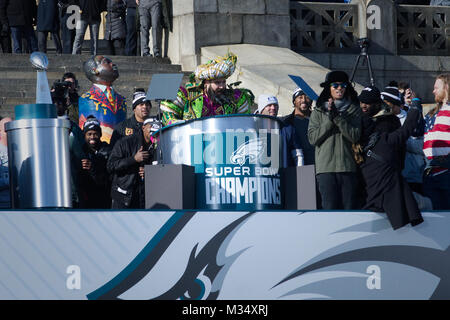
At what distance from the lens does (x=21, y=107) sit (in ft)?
25.2

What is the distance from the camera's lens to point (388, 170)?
8.30 meters

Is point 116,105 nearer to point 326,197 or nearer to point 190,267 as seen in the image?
point 326,197

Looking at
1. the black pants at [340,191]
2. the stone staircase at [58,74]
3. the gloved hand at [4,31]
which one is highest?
the gloved hand at [4,31]

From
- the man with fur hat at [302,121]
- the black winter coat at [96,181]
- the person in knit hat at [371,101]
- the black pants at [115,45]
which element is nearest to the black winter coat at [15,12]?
the black pants at [115,45]

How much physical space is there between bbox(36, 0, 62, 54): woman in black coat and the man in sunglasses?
8578 mm

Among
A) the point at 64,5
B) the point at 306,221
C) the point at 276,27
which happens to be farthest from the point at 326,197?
the point at 64,5

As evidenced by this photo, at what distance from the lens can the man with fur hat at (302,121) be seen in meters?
10.4

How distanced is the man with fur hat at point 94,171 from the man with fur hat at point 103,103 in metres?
1.03

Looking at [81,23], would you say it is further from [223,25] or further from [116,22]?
[223,25]

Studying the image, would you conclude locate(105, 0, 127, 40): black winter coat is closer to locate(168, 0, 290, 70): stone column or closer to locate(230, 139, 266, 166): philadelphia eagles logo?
locate(168, 0, 290, 70): stone column

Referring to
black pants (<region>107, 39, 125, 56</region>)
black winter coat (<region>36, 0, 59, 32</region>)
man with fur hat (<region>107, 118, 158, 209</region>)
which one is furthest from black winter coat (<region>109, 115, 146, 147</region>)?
black pants (<region>107, 39, 125, 56</region>)

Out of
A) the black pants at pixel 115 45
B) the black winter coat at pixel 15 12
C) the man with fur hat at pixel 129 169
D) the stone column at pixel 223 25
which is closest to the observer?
the man with fur hat at pixel 129 169

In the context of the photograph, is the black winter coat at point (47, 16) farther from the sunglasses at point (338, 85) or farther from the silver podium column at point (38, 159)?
the silver podium column at point (38, 159)

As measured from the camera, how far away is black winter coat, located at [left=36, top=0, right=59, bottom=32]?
54.5 feet
